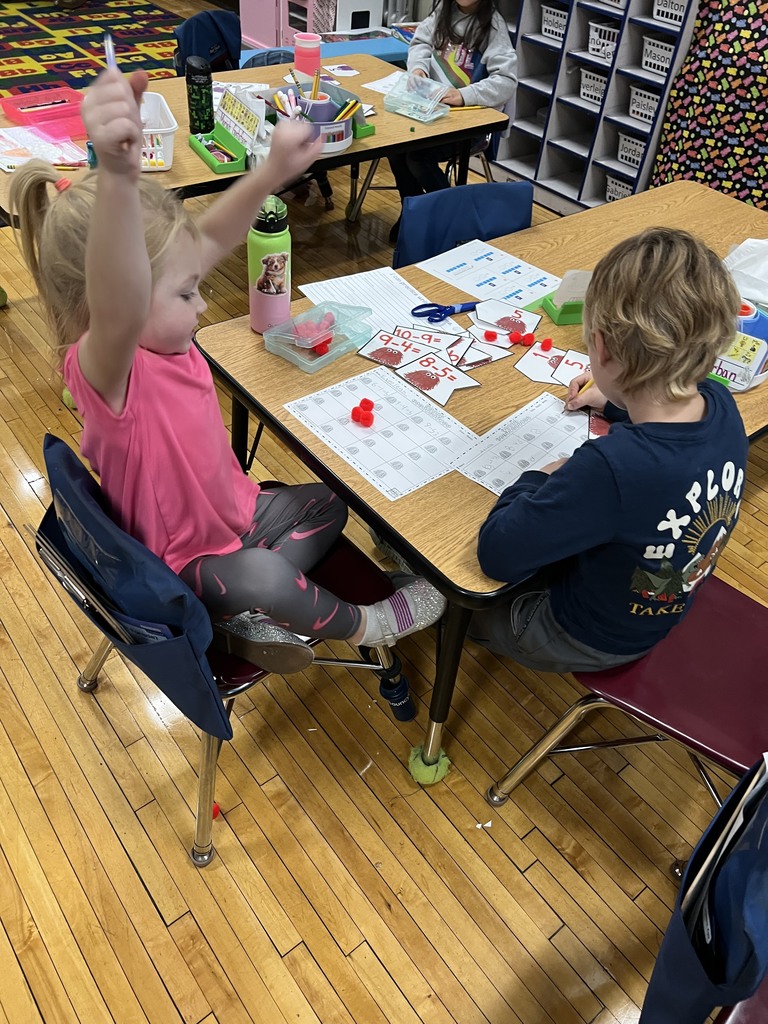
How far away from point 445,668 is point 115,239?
977 mm

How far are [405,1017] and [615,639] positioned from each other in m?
0.79

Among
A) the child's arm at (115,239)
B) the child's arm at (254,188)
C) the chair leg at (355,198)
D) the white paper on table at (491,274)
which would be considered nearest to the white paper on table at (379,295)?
the white paper on table at (491,274)

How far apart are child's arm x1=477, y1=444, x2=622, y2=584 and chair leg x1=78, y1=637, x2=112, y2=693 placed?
100 cm

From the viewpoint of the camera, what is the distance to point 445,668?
1.50 meters

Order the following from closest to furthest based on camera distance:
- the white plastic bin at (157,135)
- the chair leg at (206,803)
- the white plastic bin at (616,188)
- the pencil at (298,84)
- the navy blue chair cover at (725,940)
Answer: the navy blue chair cover at (725,940), the chair leg at (206,803), the white plastic bin at (157,135), the pencil at (298,84), the white plastic bin at (616,188)

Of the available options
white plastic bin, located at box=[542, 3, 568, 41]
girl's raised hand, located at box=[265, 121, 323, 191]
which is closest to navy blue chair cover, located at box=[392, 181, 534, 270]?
girl's raised hand, located at box=[265, 121, 323, 191]

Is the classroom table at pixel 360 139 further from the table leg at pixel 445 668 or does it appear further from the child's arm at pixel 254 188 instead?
the table leg at pixel 445 668

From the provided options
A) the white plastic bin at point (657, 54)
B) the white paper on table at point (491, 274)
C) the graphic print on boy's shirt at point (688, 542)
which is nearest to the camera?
the graphic print on boy's shirt at point (688, 542)

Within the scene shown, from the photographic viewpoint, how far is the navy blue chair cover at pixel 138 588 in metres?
1.09

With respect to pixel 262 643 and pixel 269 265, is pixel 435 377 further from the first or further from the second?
pixel 262 643

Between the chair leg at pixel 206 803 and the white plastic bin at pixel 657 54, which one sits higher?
the white plastic bin at pixel 657 54

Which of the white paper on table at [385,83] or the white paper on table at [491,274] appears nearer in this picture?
the white paper on table at [491,274]

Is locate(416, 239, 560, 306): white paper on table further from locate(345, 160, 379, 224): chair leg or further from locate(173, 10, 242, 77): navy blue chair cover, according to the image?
locate(173, 10, 242, 77): navy blue chair cover

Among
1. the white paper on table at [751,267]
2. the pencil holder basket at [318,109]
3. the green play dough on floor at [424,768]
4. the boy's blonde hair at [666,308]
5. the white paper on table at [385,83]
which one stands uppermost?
the boy's blonde hair at [666,308]
